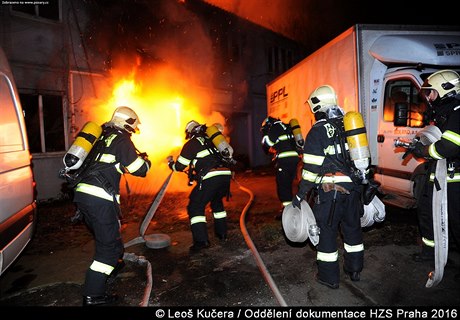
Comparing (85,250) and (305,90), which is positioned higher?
(305,90)

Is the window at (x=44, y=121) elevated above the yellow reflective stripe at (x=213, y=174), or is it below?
above

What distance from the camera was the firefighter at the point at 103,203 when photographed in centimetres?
325

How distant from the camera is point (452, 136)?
3.27 m

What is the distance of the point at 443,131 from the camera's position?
11.4 feet

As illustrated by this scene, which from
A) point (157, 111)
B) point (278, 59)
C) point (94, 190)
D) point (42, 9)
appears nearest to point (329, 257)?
point (94, 190)

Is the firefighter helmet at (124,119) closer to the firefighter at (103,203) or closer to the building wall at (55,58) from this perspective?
the firefighter at (103,203)

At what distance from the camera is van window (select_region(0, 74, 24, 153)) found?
332 centimetres

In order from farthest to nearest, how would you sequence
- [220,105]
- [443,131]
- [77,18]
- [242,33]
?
[242,33], [220,105], [77,18], [443,131]

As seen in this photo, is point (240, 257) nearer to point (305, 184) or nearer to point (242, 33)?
point (305, 184)

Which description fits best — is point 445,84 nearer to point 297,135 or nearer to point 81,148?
point 297,135

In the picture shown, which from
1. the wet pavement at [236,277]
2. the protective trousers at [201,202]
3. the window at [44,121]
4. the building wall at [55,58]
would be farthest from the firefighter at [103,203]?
the window at [44,121]

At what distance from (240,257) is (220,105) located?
10592 mm

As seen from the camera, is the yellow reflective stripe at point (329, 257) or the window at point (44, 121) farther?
the window at point (44, 121)

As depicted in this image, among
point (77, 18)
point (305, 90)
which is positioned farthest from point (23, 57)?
point (305, 90)
